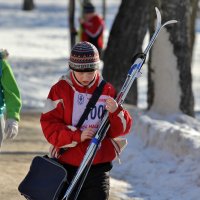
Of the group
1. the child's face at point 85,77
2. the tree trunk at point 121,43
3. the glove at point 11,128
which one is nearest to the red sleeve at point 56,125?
the child's face at point 85,77

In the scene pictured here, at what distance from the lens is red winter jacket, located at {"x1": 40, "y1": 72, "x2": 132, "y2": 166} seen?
5141mm

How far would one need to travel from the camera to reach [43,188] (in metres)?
5.15

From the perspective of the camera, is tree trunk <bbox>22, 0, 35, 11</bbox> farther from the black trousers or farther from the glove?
the black trousers

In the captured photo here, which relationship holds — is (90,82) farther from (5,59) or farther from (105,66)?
(105,66)

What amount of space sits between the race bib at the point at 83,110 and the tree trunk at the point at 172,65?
4917 millimetres

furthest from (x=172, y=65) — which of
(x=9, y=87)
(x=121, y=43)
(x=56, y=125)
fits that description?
(x=56, y=125)

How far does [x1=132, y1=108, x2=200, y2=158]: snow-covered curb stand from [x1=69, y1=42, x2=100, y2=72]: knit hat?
3.03m

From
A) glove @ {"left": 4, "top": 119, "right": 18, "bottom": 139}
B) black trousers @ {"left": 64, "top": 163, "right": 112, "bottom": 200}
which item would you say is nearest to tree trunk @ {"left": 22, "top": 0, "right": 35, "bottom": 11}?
glove @ {"left": 4, "top": 119, "right": 18, "bottom": 139}

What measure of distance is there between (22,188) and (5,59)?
51.8 inches

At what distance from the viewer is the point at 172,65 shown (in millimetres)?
10141

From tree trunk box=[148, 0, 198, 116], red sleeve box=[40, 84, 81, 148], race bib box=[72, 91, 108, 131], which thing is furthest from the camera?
tree trunk box=[148, 0, 198, 116]

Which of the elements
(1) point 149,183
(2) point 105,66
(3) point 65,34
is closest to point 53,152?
(1) point 149,183

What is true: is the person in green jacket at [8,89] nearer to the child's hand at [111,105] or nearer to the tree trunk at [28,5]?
the child's hand at [111,105]

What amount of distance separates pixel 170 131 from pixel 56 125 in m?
3.92
